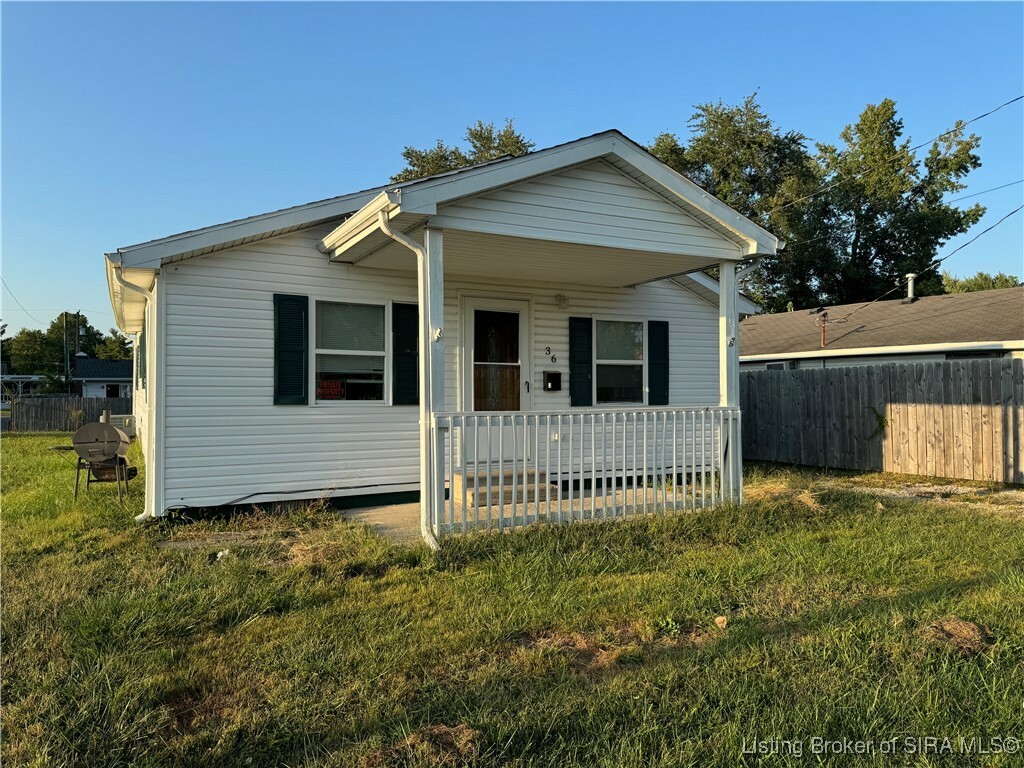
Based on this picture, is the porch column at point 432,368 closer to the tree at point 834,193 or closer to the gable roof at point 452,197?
the gable roof at point 452,197

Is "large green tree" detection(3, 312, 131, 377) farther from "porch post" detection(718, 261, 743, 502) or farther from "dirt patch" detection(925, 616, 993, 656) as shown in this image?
"dirt patch" detection(925, 616, 993, 656)

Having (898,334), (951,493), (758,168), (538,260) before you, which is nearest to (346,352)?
(538,260)

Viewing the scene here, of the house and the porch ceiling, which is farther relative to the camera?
the porch ceiling

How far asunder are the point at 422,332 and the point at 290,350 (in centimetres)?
203

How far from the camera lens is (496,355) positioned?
27.6 ft

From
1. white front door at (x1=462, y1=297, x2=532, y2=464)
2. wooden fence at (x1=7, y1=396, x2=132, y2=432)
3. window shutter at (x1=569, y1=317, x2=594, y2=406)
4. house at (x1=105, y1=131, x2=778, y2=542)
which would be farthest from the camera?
wooden fence at (x1=7, y1=396, x2=132, y2=432)

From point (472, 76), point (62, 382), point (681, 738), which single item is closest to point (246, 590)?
point (681, 738)

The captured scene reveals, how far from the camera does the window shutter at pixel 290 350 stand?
7070 mm

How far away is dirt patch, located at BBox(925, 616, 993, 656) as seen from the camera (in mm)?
3434

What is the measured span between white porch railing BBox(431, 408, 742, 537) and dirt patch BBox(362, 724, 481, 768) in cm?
281

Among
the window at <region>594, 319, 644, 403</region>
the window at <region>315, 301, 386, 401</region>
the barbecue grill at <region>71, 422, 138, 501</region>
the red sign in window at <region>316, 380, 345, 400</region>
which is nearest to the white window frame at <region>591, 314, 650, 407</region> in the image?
the window at <region>594, 319, 644, 403</region>

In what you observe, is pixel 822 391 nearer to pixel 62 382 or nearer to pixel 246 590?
pixel 246 590

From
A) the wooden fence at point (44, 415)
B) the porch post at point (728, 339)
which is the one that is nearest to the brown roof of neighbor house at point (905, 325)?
the porch post at point (728, 339)

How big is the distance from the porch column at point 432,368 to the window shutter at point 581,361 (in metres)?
3.21
